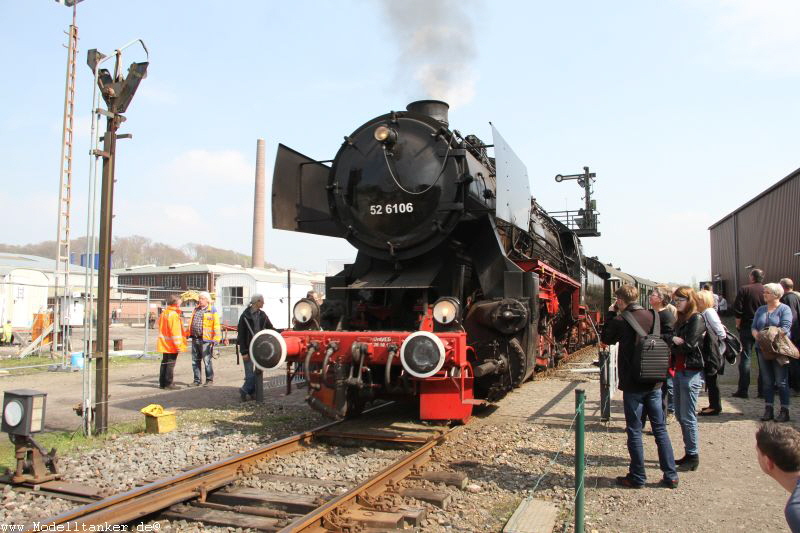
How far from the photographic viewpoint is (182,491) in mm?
4367

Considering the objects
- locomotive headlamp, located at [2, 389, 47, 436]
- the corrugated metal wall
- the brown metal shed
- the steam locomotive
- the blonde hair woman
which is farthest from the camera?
the corrugated metal wall

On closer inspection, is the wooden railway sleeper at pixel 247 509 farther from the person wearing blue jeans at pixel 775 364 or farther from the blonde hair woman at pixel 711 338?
the person wearing blue jeans at pixel 775 364

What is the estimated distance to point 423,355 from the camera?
17.8 ft

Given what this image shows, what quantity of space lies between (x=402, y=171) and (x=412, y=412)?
3032 millimetres

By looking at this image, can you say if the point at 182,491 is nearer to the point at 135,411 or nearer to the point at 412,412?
the point at 412,412

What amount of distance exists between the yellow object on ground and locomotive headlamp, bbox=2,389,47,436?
1.79 metres

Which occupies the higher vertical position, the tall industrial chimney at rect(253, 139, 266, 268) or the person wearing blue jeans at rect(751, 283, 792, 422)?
the tall industrial chimney at rect(253, 139, 266, 268)

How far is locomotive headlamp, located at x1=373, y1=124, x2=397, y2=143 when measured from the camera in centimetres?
680

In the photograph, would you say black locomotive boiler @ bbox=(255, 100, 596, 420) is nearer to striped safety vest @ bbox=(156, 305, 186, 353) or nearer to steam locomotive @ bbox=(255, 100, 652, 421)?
steam locomotive @ bbox=(255, 100, 652, 421)

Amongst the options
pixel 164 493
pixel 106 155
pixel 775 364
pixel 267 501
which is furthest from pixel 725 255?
pixel 164 493

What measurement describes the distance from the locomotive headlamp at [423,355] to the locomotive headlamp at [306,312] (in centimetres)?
171

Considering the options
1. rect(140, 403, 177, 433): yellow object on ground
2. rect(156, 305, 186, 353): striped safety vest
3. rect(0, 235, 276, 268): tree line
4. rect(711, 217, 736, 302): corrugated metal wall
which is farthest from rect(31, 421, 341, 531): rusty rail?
rect(0, 235, 276, 268): tree line

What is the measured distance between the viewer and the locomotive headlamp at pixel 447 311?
5.94 metres

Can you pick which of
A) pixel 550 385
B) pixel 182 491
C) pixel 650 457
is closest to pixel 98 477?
pixel 182 491
